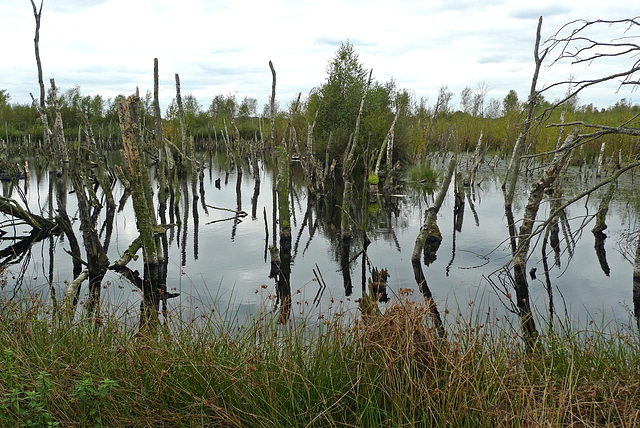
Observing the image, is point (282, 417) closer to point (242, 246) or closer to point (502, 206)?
point (242, 246)

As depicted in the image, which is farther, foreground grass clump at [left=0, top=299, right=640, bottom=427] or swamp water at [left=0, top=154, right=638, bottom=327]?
swamp water at [left=0, top=154, right=638, bottom=327]

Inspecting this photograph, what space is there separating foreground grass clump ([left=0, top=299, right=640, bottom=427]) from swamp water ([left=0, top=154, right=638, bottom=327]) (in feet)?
3.07

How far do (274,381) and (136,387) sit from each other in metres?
0.99

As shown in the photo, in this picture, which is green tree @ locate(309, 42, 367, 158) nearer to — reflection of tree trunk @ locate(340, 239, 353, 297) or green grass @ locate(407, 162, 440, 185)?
green grass @ locate(407, 162, 440, 185)

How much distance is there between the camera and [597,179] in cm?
2411

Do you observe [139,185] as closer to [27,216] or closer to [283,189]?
[283,189]

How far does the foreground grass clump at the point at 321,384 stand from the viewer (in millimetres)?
3484

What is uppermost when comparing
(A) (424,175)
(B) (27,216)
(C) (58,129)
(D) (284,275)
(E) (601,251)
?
(C) (58,129)

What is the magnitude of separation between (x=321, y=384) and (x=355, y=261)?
797cm

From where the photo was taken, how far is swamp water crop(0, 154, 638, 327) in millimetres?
8352

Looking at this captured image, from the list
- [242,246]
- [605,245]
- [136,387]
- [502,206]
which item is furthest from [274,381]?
[502,206]

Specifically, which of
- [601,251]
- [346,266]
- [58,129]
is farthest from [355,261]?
[58,129]

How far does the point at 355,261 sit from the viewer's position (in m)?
11.8

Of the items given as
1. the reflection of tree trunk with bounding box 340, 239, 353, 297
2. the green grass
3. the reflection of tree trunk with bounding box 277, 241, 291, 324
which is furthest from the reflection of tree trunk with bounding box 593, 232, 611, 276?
the green grass
